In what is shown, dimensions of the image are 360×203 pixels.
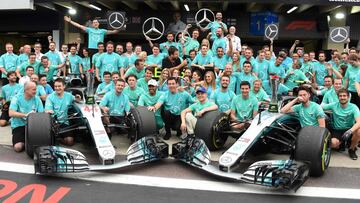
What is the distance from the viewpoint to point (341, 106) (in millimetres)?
6273

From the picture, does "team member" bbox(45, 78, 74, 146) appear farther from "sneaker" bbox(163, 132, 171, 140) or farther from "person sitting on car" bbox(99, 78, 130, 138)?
"sneaker" bbox(163, 132, 171, 140)

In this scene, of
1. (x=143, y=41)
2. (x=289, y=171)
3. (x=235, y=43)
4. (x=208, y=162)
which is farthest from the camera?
(x=143, y=41)

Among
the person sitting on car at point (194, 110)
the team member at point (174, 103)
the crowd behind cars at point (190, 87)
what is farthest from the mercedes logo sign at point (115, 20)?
the person sitting on car at point (194, 110)

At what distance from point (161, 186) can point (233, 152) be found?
1.03 meters

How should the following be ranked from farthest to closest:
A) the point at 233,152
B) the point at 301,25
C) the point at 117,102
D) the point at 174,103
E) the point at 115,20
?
the point at 301,25
the point at 115,20
the point at 174,103
the point at 117,102
the point at 233,152

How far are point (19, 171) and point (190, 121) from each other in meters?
2.76

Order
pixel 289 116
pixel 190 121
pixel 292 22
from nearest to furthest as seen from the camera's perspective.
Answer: pixel 289 116 < pixel 190 121 < pixel 292 22

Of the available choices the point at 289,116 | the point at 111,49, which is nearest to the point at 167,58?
the point at 111,49

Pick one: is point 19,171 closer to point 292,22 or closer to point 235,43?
point 235,43

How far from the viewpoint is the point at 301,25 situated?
1623 cm

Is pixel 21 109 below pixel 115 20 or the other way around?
below

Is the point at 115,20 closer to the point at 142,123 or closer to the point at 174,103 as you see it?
the point at 174,103

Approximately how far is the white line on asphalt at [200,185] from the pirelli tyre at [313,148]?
0.31m

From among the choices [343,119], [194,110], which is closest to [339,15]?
[343,119]
